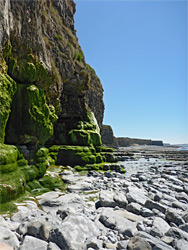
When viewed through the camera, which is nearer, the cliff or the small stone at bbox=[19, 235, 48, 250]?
the small stone at bbox=[19, 235, 48, 250]

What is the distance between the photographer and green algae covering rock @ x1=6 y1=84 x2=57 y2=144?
11.6 metres

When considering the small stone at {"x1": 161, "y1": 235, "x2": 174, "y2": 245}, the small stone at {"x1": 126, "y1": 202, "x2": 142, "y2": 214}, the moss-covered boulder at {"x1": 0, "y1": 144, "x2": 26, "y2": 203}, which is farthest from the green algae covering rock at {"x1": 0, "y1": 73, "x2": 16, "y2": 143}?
the small stone at {"x1": 161, "y1": 235, "x2": 174, "y2": 245}

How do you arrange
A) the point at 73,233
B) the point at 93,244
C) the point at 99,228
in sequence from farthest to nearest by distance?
the point at 99,228 < the point at 73,233 < the point at 93,244

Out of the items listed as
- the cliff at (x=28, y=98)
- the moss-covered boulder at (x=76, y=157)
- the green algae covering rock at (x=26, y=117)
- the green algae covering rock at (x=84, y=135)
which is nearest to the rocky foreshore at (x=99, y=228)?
the cliff at (x=28, y=98)

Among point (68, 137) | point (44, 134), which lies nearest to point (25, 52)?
point (44, 134)

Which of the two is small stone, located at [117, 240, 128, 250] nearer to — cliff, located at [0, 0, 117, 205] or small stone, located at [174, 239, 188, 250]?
small stone, located at [174, 239, 188, 250]

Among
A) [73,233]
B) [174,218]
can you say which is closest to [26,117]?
[73,233]

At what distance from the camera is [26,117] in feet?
39.7

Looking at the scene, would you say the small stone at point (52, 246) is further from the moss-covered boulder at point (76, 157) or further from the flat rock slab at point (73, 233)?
the moss-covered boulder at point (76, 157)

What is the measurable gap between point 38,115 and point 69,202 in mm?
7765

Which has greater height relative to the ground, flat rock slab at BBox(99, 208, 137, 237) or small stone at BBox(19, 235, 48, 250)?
small stone at BBox(19, 235, 48, 250)

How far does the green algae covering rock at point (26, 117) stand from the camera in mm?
11617

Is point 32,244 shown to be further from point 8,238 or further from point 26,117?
point 26,117

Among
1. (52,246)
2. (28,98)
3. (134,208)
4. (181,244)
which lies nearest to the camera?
(52,246)
